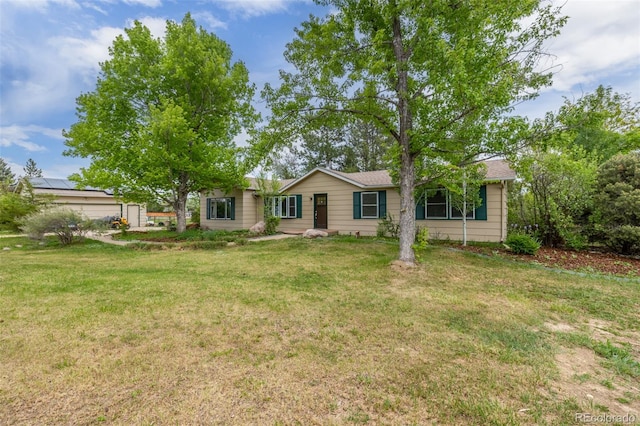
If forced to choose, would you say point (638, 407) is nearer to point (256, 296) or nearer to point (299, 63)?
point (256, 296)

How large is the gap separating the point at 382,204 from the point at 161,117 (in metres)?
9.96

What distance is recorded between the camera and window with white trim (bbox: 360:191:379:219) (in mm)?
13078

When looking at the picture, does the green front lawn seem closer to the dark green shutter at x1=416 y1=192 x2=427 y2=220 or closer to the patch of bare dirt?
the patch of bare dirt

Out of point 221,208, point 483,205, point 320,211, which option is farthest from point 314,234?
point 221,208

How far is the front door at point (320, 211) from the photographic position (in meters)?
14.5

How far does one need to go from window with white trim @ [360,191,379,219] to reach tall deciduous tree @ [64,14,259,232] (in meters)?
5.86

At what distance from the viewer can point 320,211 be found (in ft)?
48.2

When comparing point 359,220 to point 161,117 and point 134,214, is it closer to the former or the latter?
point 161,117

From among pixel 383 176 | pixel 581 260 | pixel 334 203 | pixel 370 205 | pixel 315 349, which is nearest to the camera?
pixel 315 349

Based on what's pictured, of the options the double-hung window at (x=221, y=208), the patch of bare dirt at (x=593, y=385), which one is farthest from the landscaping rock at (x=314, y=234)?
the patch of bare dirt at (x=593, y=385)

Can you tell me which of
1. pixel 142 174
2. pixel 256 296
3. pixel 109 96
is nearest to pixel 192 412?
pixel 256 296

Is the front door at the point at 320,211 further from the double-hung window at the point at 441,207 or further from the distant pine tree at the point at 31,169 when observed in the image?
the distant pine tree at the point at 31,169

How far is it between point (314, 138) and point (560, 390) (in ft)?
82.9

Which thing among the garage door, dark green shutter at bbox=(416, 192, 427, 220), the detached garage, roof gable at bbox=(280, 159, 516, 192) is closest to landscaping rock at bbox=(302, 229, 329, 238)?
roof gable at bbox=(280, 159, 516, 192)
